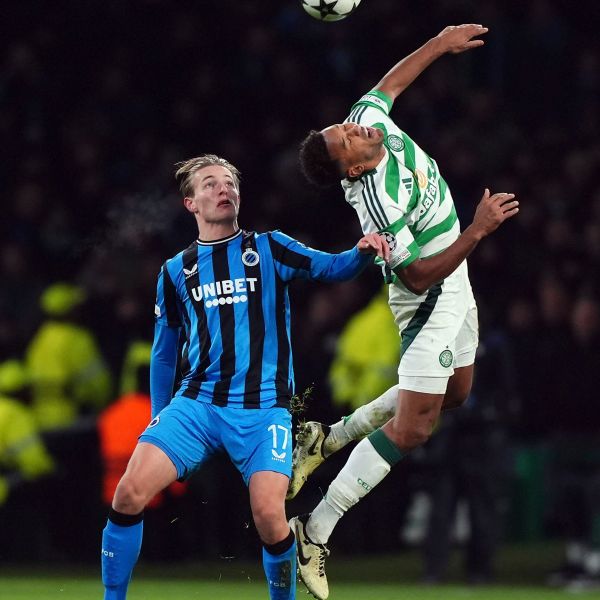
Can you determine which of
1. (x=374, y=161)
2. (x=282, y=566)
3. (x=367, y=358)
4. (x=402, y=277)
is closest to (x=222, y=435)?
(x=282, y=566)

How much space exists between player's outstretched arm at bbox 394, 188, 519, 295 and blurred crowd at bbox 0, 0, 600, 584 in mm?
4692

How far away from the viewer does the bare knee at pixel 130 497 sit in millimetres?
6266

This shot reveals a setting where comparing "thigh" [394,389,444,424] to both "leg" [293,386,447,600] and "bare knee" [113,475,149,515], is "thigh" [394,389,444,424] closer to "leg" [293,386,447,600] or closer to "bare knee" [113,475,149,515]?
"leg" [293,386,447,600]

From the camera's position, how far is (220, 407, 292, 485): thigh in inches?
253

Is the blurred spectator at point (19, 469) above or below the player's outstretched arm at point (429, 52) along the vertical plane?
below

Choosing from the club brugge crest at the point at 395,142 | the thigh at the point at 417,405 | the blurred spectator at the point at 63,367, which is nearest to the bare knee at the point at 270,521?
the thigh at the point at 417,405

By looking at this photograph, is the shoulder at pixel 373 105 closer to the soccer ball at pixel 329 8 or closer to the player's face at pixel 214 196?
the soccer ball at pixel 329 8

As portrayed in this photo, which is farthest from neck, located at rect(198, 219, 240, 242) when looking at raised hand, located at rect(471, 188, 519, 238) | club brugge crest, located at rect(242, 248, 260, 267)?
raised hand, located at rect(471, 188, 519, 238)

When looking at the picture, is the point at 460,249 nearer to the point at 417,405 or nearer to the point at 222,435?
the point at 417,405

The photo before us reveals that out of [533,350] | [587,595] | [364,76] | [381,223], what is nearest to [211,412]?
[381,223]

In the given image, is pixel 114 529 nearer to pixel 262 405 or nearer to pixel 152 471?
pixel 152 471

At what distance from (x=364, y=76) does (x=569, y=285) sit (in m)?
3.60

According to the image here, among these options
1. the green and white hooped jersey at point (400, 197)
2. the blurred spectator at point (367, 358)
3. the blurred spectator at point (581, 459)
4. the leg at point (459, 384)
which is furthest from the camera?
the blurred spectator at point (367, 358)

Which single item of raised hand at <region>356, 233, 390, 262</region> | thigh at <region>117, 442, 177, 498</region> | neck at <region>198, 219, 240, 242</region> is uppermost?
neck at <region>198, 219, 240, 242</region>
